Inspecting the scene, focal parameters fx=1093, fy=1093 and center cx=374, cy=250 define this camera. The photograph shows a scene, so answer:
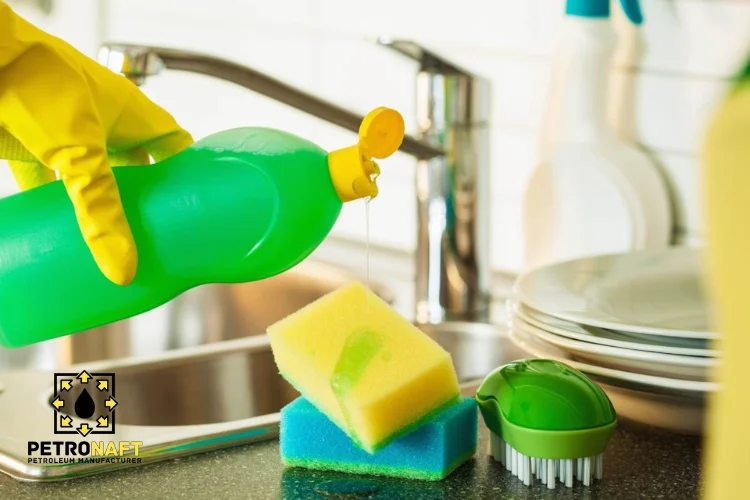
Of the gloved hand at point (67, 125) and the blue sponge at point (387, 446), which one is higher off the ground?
the gloved hand at point (67, 125)

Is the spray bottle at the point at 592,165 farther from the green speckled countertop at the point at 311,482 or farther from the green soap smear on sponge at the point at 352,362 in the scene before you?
the green soap smear on sponge at the point at 352,362

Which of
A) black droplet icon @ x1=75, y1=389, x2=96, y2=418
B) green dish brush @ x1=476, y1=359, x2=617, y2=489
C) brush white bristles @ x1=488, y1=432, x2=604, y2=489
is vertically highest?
green dish brush @ x1=476, y1=359, x2=617, y2=489

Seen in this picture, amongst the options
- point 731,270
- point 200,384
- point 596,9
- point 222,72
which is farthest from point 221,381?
point 731,270

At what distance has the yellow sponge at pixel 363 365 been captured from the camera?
26.7 inches

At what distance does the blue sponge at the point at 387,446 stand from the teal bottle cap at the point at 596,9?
541 millimetres

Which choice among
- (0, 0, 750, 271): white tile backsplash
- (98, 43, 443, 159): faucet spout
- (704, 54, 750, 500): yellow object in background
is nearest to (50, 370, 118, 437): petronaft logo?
(98, 43, 443, 159): faucet spout

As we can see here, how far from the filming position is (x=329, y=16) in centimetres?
152

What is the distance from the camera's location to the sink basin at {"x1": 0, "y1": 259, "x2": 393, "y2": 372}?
1396 mm

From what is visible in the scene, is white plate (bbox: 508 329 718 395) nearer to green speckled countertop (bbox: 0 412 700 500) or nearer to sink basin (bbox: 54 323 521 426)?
green speckled countertop (bbox: 0 412 700 500)

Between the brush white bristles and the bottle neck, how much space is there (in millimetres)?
509

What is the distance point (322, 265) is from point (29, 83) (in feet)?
2.75

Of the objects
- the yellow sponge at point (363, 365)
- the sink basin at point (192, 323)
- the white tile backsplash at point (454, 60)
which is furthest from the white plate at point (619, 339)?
the sink basin at point (192, 323)

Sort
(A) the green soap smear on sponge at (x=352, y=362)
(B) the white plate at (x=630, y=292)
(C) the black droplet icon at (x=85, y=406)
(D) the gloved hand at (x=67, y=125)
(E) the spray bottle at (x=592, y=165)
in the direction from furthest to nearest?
(E) the spray bottle at (x=592, y=165) → (C) the black droplet icon at (x=85, y=406) → (B) the white plate at (x=630, y=292) → (A) the green soap smear on sponge at (x=352, y=362) → (D) the gloved hand at (x=67, y=125)

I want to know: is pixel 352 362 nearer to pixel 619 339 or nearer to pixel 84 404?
pixel 619 339
